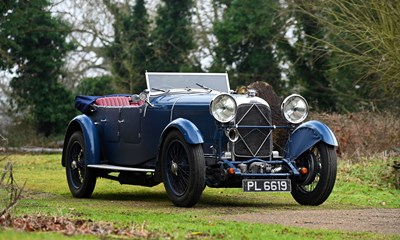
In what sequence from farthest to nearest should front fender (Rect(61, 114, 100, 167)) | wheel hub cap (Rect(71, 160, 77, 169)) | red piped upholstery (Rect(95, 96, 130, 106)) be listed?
red piped upholstery (Rect(95, 96, 130, 106)) < wheel hub cap (Rect(71, 160, 77, 169)) < front fender (Rect(61, 114, 100, 167))

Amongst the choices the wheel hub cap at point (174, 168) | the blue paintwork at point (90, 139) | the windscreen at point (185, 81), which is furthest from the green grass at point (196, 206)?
the windscreen at point (185, 81)

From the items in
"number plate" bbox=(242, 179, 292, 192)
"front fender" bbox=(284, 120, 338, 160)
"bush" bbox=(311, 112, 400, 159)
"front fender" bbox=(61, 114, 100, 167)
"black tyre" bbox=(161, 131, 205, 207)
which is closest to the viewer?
"black tyre" bbox=(161, 131, 205, 207)

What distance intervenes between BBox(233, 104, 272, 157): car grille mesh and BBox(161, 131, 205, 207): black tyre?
72 cm

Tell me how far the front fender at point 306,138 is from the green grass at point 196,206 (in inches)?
27.2

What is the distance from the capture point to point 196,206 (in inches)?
456

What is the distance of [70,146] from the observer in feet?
45.1

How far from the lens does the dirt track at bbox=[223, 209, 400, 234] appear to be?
9.43 metres

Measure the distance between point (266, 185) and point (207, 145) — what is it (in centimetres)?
101

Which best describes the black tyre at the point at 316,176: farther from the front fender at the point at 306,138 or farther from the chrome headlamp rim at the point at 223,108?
the chrome headlamp rim at the point at 223,108

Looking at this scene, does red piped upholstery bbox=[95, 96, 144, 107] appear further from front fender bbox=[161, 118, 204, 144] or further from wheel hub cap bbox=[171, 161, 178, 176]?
wheel hub cap bbox=[171, 161, 178, 176]

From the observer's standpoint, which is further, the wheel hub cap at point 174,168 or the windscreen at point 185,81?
the windscreen at point 185,81

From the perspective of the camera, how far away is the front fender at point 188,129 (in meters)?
11.0

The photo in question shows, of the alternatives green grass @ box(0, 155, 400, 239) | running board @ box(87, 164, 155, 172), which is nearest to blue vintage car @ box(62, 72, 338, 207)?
running board @ box(87, 164, 155, 172)

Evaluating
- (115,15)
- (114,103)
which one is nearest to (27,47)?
(115,15)
